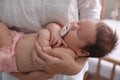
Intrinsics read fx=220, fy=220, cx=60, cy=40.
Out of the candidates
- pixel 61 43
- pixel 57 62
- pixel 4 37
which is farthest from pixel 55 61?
pixel 4 37

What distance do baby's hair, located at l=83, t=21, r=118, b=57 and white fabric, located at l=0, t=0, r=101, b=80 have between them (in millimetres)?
147

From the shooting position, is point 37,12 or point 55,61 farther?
point 37,12

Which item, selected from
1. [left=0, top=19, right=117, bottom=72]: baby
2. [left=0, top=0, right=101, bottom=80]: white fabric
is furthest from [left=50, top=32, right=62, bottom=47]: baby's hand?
[left=0, top=0, right=101, bottom=80]: white fabric

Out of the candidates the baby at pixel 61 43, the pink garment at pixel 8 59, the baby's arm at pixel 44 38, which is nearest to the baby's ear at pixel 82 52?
the baby at pixel 61 43

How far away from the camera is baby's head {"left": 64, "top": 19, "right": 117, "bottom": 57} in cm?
83

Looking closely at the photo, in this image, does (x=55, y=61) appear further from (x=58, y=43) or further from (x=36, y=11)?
(x=36, y=11)

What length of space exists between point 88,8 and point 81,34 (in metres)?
0.17

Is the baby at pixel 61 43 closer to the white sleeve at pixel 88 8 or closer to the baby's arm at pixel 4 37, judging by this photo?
the baby's arm at pixel 4 37

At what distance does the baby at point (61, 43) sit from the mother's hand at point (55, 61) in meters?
0.03

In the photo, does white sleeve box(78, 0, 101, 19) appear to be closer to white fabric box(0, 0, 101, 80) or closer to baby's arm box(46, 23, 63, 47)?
white fabric box(0, 0, 101, 80)

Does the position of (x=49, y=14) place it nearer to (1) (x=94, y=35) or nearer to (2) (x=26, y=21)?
(2) (x=26, y=21)

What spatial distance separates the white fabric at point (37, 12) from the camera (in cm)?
91

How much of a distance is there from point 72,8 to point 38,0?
5.8 inches

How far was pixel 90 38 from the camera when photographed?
85 centimetres
